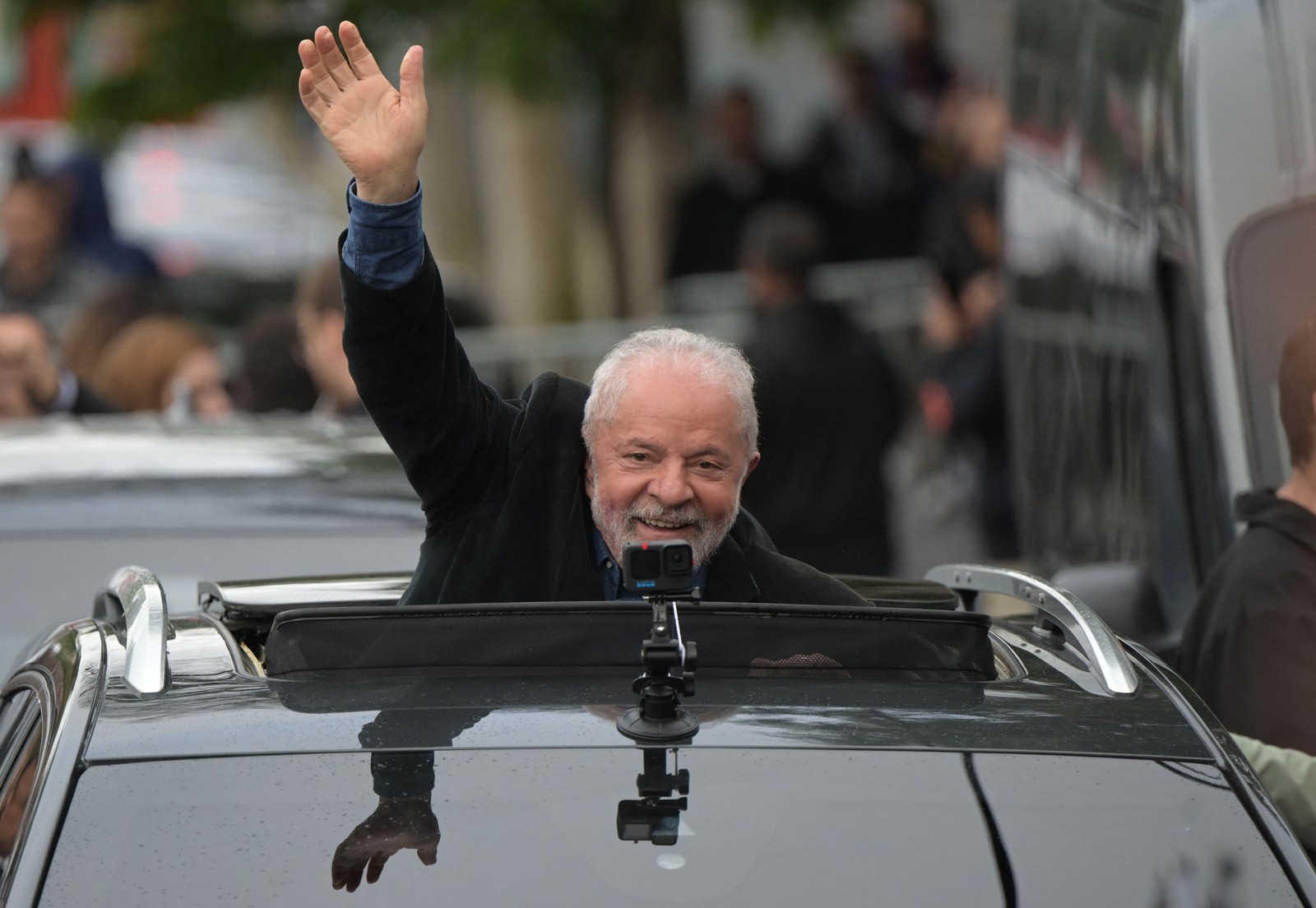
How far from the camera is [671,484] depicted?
125 inches

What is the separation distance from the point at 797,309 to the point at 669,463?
4.36 metres

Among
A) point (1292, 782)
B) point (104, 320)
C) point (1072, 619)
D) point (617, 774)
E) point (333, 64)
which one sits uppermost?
point (104, 320)

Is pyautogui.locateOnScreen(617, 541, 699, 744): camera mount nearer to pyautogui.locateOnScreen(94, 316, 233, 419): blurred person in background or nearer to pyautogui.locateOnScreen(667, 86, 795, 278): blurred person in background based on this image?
pyautogui.locateOnScreen(94, 316, 233, 419): blurred person in background

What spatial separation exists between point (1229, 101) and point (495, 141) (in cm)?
905

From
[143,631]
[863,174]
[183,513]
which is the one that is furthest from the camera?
[863,174]

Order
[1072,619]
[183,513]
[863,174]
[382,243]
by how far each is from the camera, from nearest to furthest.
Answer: [1072,619], [382,243], [183,513], [863,174]

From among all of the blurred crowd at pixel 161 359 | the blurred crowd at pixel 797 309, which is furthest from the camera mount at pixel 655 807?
the blurred crowd at pixel 797 309

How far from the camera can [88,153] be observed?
11.8 metres

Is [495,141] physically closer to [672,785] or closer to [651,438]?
[651,438]

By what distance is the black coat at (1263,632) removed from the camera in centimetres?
320

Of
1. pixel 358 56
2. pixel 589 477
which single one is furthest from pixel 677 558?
pixel 358 56

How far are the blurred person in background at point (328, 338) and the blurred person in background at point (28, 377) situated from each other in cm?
102

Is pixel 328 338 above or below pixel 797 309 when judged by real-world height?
below

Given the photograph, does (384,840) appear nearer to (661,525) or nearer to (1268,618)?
(661,525)
